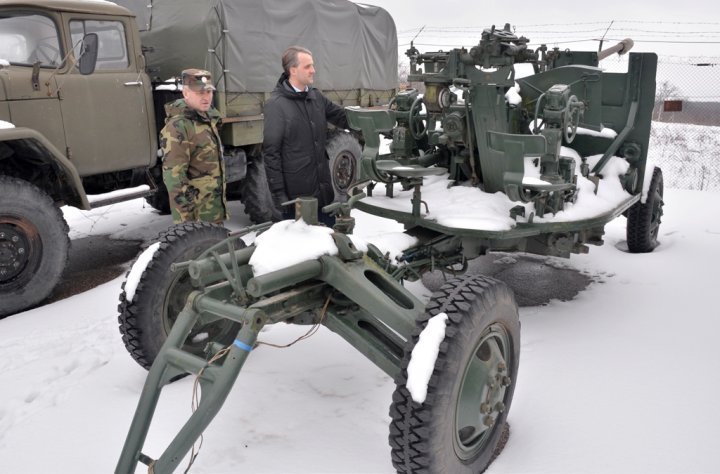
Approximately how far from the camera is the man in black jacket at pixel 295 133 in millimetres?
4184

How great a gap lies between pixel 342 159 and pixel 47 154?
366 cm

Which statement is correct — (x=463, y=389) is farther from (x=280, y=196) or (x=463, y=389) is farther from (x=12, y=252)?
(x=12, y=252)

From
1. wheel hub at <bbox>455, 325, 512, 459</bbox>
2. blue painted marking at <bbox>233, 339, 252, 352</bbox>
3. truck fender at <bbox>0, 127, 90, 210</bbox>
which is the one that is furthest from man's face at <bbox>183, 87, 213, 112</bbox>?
wheel hub at <bbox>455, 325, 512, 459</bbox>

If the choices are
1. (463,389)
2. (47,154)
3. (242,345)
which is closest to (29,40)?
(47,154)

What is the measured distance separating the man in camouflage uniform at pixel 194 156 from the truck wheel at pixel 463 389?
2487 millimetres

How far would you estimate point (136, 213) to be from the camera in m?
7.84

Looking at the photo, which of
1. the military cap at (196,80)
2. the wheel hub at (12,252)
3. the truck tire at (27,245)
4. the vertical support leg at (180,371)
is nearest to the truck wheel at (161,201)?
the truck tire at (27,245)

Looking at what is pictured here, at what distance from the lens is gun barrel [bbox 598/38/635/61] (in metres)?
5.66

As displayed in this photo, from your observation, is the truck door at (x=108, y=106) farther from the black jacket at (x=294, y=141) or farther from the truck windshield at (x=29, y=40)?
the black jacket at (x=294, y=141)

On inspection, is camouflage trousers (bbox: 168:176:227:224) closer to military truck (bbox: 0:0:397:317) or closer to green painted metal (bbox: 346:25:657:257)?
green painted metal (bbox: 346:25:657:257)

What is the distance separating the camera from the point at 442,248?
4207 millimetres

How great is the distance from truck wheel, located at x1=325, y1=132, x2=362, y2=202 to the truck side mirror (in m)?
3.08

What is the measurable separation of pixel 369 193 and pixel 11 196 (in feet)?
8.75

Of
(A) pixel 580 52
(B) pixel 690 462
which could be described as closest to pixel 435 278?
(A) pixel 580 52
